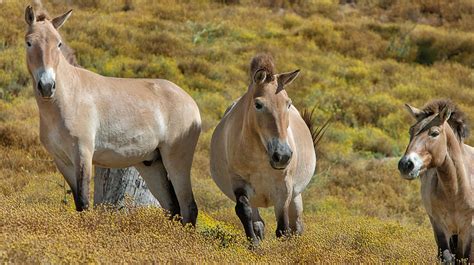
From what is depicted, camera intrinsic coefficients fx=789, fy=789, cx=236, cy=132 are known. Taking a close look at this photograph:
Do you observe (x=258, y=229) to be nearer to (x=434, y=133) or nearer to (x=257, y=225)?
(x=257, y=225)

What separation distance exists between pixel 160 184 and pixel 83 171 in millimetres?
1615

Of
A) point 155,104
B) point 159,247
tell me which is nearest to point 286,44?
point 155,104

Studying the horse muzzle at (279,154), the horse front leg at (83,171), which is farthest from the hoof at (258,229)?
the horse front leg at (83,171)

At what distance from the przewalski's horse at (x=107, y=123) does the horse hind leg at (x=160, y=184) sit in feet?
0.04

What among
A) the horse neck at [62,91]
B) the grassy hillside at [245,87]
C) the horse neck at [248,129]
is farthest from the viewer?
the horse neck at [248,129]

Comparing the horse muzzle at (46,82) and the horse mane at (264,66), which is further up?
the horse mane at (264,66)

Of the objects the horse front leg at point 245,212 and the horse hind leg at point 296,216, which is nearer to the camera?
the horse front leg at point 245,212

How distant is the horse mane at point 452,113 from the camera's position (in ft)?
25.3

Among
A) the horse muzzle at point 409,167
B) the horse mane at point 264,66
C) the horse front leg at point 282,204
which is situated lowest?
the horse front leg at point 282,204

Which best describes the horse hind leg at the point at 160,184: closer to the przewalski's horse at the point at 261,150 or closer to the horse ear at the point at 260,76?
the przewalski's horse at the point at 261,150

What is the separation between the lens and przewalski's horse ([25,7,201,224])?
765 cm

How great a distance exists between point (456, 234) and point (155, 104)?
3.46m

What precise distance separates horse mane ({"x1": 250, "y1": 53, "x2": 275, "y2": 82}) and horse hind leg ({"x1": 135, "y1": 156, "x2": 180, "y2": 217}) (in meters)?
1.86

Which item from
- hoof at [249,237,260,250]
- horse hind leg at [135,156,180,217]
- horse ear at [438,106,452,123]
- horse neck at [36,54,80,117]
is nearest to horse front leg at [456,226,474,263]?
horse ear at [438,106,452,123]
